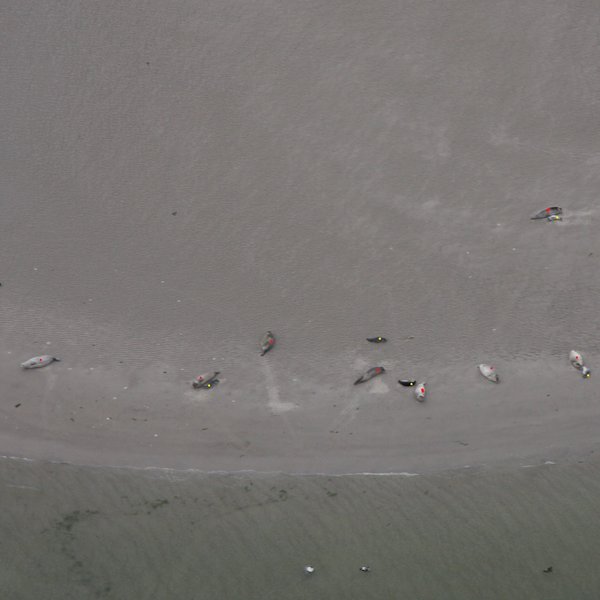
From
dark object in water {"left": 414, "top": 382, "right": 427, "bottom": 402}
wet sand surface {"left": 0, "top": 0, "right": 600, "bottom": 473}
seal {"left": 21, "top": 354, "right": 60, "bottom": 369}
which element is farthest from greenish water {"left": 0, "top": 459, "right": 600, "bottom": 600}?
seal {"left": 21, "top": 354, "right": 60, "bottom": 369}

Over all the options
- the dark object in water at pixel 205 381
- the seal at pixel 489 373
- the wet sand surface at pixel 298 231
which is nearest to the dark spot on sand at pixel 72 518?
the wet sand surface at pixel 298 231

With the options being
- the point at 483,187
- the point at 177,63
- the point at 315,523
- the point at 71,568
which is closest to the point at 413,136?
the point at 483,187

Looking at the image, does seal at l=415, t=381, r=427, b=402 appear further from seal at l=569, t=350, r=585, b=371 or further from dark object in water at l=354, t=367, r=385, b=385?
seal at l=569, t=350, r=585, b=371

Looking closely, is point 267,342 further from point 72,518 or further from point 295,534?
point 72,518

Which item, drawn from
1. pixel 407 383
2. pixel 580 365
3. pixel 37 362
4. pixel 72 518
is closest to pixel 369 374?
pixel 407 383

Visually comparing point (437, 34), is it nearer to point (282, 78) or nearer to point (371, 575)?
point (282, 78)
